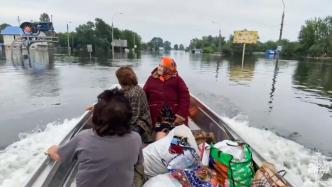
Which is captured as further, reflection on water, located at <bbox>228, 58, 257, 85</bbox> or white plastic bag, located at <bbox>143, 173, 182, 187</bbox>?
reflection on water, located at <bbox>228, 58, 257, 85</bbox>

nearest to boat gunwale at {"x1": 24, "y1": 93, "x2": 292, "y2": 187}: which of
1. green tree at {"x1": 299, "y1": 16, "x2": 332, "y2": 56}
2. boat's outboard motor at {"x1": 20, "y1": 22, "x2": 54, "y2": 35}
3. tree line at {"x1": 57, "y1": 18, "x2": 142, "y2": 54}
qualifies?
boat's outboard motor at {"x1": 20, "y1": 22, "x2": 54, "y2": 35}

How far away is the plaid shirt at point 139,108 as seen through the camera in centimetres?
345

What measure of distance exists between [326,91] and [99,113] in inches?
548

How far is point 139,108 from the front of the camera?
354cm

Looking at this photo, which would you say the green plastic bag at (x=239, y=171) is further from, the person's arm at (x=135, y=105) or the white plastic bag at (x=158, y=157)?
the person's arm at (x=135, y=105)

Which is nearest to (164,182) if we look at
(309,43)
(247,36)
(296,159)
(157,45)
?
(296,159)

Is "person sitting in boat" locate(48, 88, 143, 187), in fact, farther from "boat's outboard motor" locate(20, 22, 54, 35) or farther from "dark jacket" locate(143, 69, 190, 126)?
"boat's outboard motor" locate(20, 22, 54, 35)

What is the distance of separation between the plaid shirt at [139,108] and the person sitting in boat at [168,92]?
526mm

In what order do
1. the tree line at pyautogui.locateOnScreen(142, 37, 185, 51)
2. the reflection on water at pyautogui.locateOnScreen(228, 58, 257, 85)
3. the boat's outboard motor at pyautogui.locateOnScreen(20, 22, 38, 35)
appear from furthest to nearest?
the tree line at pyautogui.locateOnScreen(142, 37, 185, 51) → the boat's outboard motor at pyautogui.locateOnScreen(20, 22, 38, 35) → the reflection on water at pyautogui.locateOnScreen(228, 58, 257, 85)

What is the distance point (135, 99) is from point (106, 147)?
162 centimetres

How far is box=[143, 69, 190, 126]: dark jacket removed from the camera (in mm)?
4105

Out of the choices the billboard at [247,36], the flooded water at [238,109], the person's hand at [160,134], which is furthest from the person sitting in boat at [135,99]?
the billboard at [247,36]

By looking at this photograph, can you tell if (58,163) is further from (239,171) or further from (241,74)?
(241,74)

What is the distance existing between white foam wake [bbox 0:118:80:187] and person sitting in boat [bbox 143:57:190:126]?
3.74 ft
